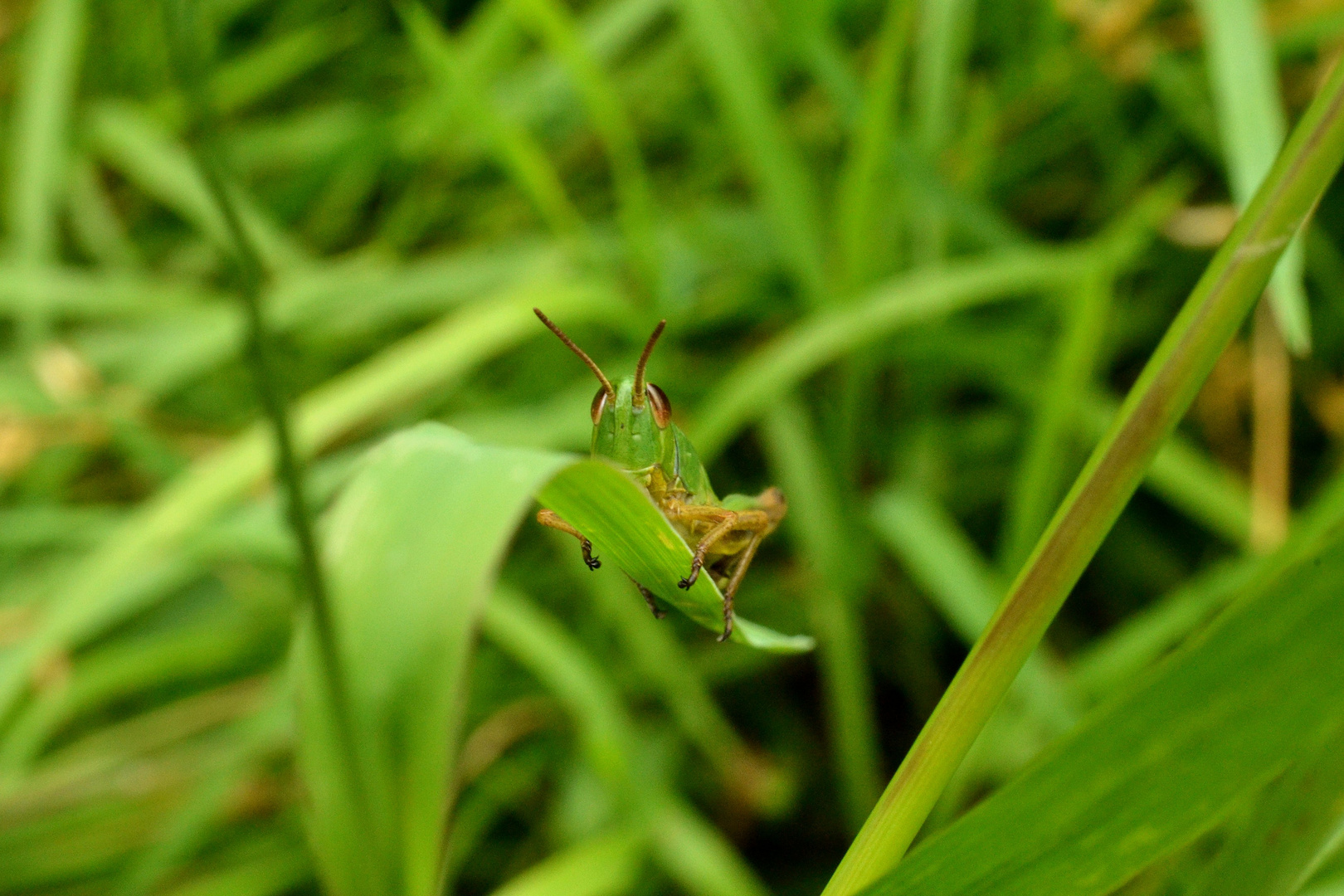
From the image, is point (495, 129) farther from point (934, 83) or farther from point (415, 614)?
point (415, 614)

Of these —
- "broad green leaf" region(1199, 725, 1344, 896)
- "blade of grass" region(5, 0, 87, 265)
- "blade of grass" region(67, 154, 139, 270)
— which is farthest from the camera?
"blade of grass" region(67, 154, 139, 270)

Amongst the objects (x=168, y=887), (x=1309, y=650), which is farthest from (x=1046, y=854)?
(x=168, y=887)

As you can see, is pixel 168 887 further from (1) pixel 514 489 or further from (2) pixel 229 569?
(1) pixel 514 489

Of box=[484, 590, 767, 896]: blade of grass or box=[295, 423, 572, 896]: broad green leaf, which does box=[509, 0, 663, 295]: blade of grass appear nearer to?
box=[484, 590, 767, 896]: blade of grass

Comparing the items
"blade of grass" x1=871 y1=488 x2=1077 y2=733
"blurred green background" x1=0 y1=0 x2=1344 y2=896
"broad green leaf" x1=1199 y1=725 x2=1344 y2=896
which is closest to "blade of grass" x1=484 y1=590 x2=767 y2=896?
"blurred green background" x1=0 y1=0 x2=1344 y2=896

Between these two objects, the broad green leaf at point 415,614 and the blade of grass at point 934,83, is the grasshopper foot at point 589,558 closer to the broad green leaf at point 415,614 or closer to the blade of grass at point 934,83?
the broad green leaf at point 415,614
